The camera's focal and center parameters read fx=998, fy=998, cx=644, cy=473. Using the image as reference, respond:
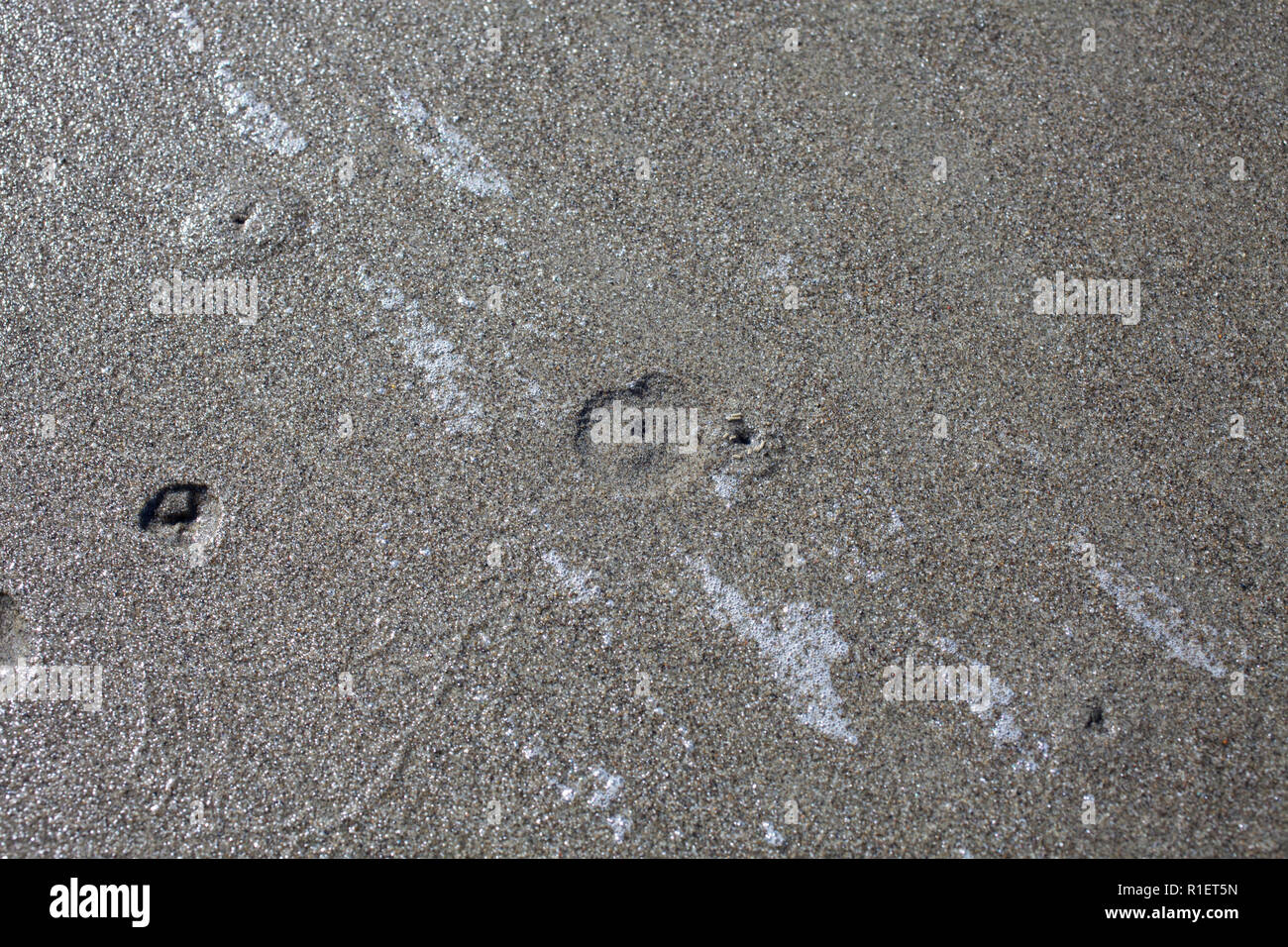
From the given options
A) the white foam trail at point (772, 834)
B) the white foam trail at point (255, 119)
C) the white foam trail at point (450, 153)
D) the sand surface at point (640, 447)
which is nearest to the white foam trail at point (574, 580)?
the sand surface at point (640, 447)

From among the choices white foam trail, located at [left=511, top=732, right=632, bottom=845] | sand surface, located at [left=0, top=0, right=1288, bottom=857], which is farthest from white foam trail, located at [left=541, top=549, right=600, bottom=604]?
white foam trail, located at [left=511, top=732, right=632, bottom=845]

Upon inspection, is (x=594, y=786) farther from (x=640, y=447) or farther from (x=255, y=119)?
(x=255, y=119)

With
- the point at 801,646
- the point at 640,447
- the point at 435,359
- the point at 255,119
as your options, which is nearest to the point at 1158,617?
the point at 801,646

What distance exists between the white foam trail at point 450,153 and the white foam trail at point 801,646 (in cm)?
153

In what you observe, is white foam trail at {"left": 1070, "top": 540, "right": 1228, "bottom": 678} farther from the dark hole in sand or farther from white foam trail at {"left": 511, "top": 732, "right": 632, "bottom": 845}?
the dark hole in sand

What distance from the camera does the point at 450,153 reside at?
3.40m

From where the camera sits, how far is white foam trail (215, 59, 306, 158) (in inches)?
134

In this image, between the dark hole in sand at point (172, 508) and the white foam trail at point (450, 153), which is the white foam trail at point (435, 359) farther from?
the dark hole in sand at point (172, 508)

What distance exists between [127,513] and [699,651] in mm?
1653

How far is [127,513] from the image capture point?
111 inches

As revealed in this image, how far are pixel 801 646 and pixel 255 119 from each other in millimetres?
2570

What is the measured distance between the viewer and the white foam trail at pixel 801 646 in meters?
2.55
